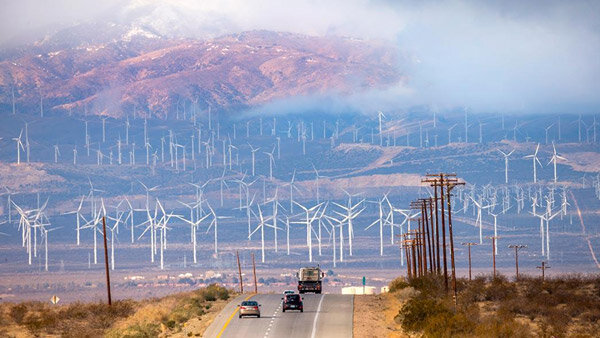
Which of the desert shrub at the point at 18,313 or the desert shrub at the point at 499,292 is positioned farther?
the desert shrub at the point at 499,292

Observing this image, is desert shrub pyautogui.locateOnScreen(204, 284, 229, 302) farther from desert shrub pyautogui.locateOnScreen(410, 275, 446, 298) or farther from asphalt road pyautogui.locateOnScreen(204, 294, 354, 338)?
desert shrub pyautogui.locateOnScreen(410, 275, 446, 298)

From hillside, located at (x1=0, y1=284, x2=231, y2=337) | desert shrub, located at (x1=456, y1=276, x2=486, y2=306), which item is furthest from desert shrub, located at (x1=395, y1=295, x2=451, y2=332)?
desert shrub, located at (x1=456, y1=276, x2=486, y2=306)

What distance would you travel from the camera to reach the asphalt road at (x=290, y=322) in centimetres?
6462

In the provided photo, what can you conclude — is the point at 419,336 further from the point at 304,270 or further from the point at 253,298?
the point at 304,270

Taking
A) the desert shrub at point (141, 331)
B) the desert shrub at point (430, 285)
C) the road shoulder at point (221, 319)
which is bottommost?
the road shoulder at point (221, 319)

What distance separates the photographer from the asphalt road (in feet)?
212

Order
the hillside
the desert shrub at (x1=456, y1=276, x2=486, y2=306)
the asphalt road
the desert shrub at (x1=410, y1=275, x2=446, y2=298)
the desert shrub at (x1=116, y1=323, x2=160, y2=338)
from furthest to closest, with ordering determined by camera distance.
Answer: the desert shrub at (x1=410, y1=275, x2=446, y2=298)
the desert shrub at (x1=456, y1=276, x2=486, y2=306)
the hillside
the asphalt road
the desert shrub at (x1=116, y1=323, x2=160, y2=338)

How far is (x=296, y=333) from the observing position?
6412cm

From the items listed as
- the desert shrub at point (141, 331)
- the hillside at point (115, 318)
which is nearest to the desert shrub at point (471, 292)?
the hillside at point (115, 318)

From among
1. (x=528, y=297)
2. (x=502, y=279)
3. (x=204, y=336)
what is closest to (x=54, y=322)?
(x=204, y=336)

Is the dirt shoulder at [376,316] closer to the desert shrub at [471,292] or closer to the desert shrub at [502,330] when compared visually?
the desert shrub at [471,292]

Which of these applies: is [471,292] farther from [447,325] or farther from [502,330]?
[502,330]

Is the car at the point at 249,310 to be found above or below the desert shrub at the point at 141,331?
above

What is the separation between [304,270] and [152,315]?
105ft
